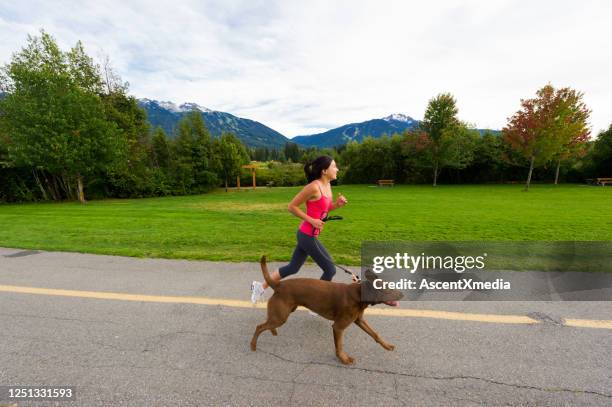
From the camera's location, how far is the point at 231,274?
4398 mm

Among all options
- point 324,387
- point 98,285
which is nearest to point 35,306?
point 98,285

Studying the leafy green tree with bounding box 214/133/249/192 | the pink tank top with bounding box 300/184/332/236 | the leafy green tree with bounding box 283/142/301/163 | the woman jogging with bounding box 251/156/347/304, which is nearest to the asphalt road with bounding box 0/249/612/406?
the woman jogging with bounding box 251/156/347/304

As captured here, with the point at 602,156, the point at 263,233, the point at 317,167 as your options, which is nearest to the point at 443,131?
the point at 602,156

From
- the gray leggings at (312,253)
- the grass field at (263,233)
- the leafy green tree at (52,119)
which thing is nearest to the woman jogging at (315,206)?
the gray leggings at (312,253)

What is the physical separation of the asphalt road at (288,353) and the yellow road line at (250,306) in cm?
2

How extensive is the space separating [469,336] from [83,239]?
8.55 metres

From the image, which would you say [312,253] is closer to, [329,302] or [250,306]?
[329,302]

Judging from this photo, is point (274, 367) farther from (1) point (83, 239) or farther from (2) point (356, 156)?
(2) point (356, 156)

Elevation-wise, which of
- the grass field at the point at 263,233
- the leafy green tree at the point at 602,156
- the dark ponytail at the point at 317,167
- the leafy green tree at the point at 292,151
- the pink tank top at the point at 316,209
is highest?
the leafy green tree at the point at 292,151

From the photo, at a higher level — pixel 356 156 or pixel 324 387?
pixel 356 156

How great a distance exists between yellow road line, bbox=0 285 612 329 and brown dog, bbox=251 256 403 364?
763 mm

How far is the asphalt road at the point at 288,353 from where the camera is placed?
2061 millimetres

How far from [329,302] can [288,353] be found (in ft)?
2.16

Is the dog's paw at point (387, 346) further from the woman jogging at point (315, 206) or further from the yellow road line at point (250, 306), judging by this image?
the woman jogging at point (315, 206)
